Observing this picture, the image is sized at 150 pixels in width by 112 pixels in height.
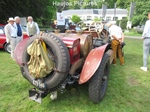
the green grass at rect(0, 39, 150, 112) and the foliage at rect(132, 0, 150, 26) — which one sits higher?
the foliage at rect(132, 0, 150, 26)

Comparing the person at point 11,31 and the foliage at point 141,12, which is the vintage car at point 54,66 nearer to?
the person at point 11,31

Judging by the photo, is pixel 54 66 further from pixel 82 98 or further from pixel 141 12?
pixel 141 12

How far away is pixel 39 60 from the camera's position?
107 inches

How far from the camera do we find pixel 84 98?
346 centimetres

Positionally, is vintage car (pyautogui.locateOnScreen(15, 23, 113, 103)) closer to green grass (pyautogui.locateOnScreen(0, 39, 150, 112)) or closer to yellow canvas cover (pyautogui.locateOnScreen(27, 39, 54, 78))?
yellow canvas cover (pyautogui.locateOnScreen(27, 39, 54, 78))

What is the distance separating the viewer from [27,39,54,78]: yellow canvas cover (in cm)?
269

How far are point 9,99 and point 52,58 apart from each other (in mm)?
1447

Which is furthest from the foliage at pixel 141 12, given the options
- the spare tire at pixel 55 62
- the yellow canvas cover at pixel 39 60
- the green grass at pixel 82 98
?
the yellow canvas cover at pixel 39 60

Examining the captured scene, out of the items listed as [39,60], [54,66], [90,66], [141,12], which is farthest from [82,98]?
[141,12]

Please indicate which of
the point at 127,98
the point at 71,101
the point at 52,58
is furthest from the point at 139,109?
the point at 52,58

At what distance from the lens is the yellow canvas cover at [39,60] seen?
8.81 feet

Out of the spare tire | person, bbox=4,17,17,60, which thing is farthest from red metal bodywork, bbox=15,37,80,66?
person, bbox=4,17,17,60

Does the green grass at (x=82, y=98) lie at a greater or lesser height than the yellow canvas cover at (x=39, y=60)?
lesser

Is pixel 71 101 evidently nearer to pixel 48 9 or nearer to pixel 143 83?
pixel 143 83
